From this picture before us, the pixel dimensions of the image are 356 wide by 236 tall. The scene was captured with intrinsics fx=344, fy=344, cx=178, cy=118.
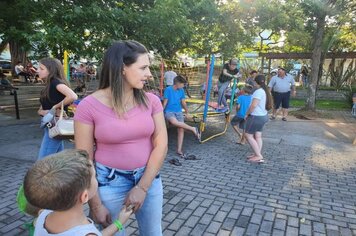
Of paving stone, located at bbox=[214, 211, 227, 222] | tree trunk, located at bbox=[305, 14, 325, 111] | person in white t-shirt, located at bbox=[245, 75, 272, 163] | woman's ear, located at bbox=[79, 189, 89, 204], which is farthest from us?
tree trunk, located at bbox=[305, 14, 325, 111]

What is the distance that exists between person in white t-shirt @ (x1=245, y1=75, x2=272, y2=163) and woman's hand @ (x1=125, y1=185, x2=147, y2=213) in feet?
14.6

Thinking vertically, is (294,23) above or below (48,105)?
above

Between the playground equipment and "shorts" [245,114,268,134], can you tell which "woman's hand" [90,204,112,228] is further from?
the playground equipment

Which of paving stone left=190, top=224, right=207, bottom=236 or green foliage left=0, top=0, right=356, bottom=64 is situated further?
green foliage left=0, top=0, right=356, bottom=64

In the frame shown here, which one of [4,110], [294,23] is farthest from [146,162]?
[294,23]

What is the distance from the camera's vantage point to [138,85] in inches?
77.9

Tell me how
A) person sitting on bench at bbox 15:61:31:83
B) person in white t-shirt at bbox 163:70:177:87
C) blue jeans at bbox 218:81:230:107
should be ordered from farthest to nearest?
person sitting on bench at bbox 15:61:31:83
person in white t-shirt at bbox 163:70:177:87
blue jeans at bbox 218:81:230:107

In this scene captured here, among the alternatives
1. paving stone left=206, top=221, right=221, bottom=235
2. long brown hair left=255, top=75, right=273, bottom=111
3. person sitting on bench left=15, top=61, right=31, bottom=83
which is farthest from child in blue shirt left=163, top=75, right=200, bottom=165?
person sitting on bench left=15, top=61, right=31, bottom=83

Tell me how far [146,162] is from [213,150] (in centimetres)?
531

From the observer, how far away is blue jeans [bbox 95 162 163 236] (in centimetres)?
198

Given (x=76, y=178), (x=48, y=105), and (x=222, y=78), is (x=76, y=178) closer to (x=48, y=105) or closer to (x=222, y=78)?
(x=48, y=105)

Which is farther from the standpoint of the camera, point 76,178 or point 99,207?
point 99,207

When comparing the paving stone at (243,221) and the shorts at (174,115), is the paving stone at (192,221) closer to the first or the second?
the paving stone at (243,221)

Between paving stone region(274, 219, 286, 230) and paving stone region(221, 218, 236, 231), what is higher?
paving stone region(274, 219, 286, 230)
